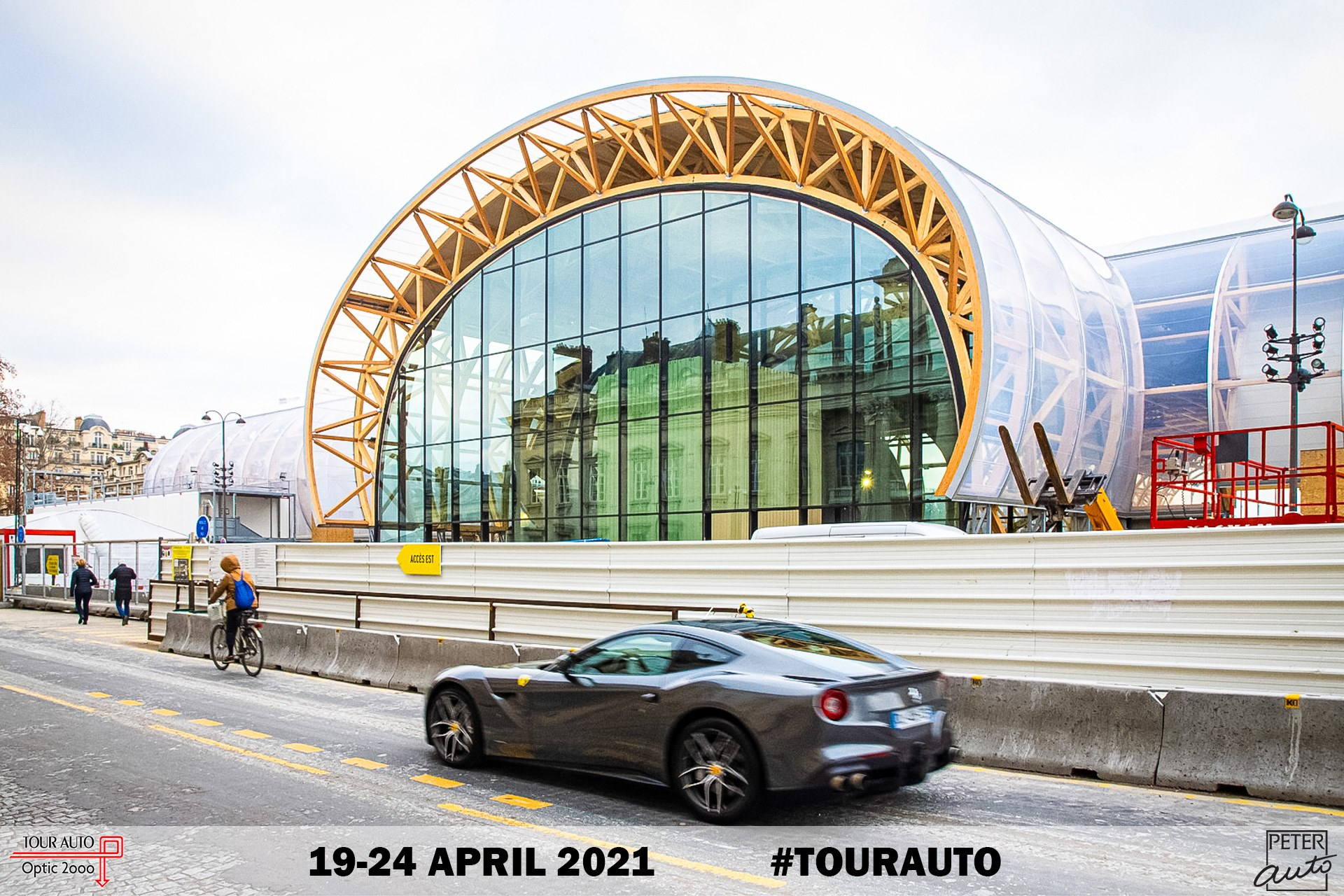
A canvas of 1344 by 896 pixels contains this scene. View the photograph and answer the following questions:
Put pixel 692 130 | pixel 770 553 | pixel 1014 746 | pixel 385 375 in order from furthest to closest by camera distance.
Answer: pixel 385 375
pixel 692 130
pixel 770 553
pixel 1014 746

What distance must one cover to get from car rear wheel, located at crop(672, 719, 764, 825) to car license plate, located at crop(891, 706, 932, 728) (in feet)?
3.05

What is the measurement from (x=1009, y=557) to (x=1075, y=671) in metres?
1.27

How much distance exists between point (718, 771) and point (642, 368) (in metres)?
20.0

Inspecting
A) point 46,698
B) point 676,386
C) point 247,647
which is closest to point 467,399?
point 676,386

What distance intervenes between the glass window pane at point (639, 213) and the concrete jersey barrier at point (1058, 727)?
18.8 metres

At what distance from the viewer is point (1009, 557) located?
1088 centimetres

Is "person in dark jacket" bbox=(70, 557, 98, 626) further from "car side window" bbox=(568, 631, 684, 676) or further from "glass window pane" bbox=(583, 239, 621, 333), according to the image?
"car side window" bbox=(568, 631, 684, 676)

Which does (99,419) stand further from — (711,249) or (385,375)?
(711,249)

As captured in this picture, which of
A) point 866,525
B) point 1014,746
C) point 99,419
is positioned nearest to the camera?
point 1014,746

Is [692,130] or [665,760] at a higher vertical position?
[692,130]

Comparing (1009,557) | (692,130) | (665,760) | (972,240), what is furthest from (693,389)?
(665,760)

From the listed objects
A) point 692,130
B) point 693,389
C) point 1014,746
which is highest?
point 692,130

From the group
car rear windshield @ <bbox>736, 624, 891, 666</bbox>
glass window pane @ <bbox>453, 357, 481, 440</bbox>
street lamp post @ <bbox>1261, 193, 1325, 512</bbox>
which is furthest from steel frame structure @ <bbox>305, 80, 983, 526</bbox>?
car rear windshield @ <bbox>736, 624, 891, 666</bbox>

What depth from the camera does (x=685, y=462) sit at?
25.4 m
